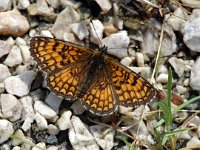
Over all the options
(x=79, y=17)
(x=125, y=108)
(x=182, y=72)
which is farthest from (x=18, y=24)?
(x=182, y=72)

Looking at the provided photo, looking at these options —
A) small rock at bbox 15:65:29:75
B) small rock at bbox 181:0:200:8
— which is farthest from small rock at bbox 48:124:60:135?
small rock at bbox 181:0:200:8

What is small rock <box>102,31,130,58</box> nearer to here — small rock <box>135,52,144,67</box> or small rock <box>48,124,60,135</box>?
small rock <box>135,52,144,67</box>

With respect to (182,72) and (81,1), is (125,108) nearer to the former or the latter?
(182,72)

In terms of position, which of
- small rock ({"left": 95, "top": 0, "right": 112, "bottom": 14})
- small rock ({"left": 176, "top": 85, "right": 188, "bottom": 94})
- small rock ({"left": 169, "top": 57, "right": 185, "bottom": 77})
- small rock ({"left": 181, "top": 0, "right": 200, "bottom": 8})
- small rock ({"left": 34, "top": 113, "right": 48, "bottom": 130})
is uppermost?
small rock ({"left": 181, "top": 0, "right": 200, "bottom": 8})

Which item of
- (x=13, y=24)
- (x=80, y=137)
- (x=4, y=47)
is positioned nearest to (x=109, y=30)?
(x=13, y=24)

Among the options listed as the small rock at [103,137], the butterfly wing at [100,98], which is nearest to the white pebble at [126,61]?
the butterfly wing at [100,98]

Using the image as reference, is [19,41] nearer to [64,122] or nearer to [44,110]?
[44,110]

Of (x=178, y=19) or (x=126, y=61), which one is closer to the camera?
(x=126, y=61)
